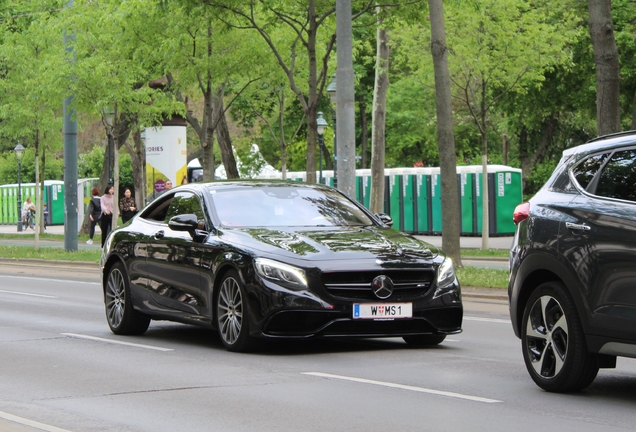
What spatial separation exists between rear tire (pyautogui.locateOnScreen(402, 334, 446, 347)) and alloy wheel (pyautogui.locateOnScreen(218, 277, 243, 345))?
1605 millimetres

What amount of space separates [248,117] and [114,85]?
727 inches

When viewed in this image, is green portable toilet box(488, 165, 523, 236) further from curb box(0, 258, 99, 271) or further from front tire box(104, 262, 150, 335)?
front tire box(104, 262, 150, 335)

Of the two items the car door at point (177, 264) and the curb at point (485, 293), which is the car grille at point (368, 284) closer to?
the car door at point (177, 264)

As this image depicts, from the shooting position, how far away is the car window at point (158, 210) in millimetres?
12367

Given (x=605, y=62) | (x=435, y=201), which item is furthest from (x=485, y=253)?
(x=435, y=201)

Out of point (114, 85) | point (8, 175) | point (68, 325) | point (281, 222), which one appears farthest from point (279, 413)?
point (8, 175)

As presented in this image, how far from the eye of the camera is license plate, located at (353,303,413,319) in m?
10.1

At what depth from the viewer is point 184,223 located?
11141 mm

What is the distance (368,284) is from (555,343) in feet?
7.73

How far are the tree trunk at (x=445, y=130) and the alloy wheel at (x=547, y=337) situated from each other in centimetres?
1190

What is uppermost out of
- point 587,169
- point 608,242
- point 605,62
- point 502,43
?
point 502,43

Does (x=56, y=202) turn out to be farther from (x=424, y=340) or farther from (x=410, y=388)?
(x=410, y=388)

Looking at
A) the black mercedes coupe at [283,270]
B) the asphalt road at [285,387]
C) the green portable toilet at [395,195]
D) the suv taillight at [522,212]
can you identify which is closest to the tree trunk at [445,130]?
the asphalt road at [285,387]

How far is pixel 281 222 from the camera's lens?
443 inches
